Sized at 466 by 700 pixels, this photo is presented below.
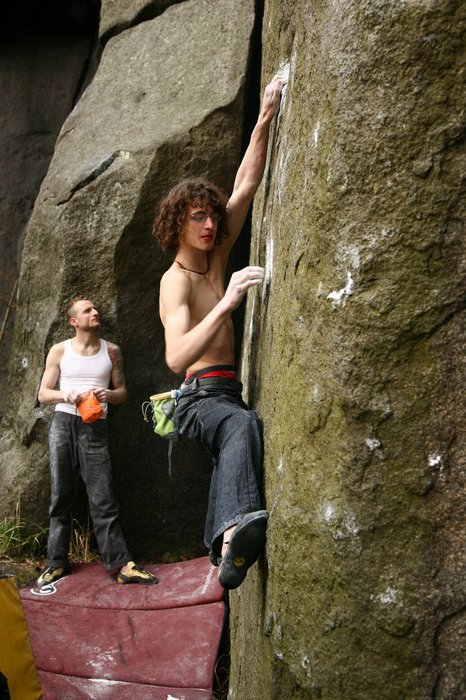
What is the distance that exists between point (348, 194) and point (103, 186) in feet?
12.4

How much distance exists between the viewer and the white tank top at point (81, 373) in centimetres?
552

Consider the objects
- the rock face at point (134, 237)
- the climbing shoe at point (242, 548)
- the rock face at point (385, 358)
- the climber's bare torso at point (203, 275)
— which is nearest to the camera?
the rock face at point (385, 358)

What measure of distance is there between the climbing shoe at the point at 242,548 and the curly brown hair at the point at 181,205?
1399mm

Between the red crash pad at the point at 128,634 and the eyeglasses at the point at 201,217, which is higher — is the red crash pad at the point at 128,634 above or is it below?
below

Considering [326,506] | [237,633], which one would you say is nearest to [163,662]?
[237,633]

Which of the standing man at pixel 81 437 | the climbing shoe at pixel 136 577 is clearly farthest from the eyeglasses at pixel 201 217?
the climbing shoe at pixel 136 577

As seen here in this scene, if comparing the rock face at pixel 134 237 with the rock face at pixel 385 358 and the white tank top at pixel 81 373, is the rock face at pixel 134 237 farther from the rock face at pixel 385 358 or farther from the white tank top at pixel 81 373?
the rock face at pixel 385 358

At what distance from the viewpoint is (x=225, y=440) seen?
3.09 m

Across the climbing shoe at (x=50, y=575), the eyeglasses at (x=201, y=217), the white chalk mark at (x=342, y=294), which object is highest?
the eyeglasses at (x=201, y=217)

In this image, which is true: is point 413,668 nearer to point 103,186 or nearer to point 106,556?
point 106,556

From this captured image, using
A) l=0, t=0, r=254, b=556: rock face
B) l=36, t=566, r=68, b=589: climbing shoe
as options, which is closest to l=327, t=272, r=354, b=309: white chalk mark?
l=0, t=0, r=254, b=556: rock face

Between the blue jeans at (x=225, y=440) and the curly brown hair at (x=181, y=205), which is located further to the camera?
the curly brown hair at (x=181, y=205)

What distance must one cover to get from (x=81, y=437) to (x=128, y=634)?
143 cm

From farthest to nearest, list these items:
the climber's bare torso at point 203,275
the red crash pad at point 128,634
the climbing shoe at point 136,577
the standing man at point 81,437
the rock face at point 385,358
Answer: the standing man at point 81,437 < the climbing shoe at point 136,577 < the red crash pad at point 128,634 < the climber's bare torso at point 203,275 < the rock face at point 385,358
